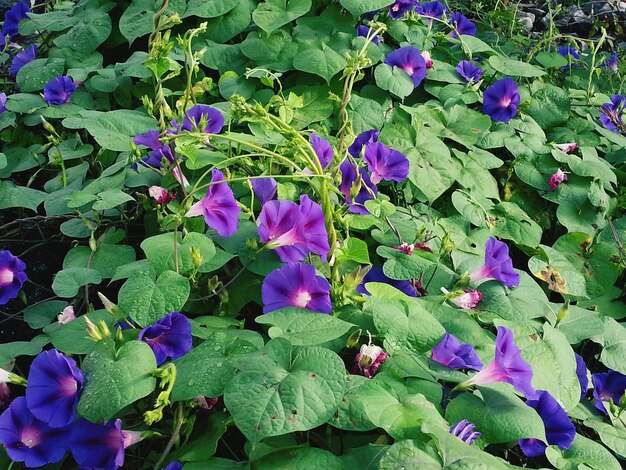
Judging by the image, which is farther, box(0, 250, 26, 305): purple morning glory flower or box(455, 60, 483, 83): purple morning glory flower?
box(455, 60, 483, 83): purple morning glory flower

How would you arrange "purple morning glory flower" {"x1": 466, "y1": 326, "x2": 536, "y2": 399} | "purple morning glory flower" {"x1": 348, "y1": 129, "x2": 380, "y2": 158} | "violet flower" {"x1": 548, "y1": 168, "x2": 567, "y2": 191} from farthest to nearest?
"violet flower" {"x1": 548, "y1": 168, "x2": 567, "y2": 191}
"purple morning glory flower" {"x1": 348, "y1": 129, "x2": 380, "y2": 158}
"purple morning glory flower" {"x1": 466, "y1": 326, "x2": 536, "y2": 399}

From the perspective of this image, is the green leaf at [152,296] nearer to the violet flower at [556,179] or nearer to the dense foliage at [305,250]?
the dense foliage at [305,250]

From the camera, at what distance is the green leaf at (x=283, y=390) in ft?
3.13

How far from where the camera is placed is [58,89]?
2.19m

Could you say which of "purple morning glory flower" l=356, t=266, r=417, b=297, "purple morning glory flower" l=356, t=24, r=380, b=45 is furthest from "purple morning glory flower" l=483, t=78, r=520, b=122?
"purple morning glory flower" l=356, t=266, r=417, b=297

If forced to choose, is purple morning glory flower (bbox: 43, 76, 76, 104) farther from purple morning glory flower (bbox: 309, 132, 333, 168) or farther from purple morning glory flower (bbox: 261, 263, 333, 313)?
purple morning glory flower (bbox: 261, 263, 333, 313)

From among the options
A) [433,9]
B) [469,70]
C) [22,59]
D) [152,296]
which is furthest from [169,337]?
[433,9]

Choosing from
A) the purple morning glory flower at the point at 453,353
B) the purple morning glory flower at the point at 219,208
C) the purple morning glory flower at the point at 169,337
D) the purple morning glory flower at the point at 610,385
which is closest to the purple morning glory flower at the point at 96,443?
the purple morning glory flower at the point at 169,337

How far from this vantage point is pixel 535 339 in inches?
54.2

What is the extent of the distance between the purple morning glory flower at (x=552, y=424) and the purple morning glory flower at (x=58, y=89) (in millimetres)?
1726

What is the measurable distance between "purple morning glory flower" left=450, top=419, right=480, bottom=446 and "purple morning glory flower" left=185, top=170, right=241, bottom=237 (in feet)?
1.96

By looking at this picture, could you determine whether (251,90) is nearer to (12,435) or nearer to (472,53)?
(472,53)

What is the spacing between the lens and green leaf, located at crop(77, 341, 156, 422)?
1.02 m

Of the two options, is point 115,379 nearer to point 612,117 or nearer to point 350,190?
point 350,190
